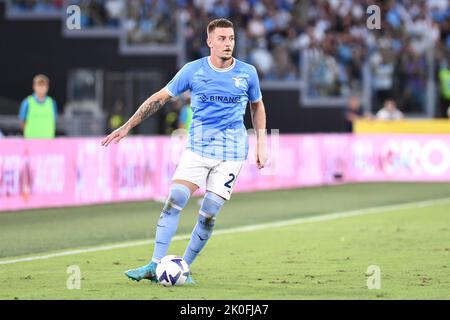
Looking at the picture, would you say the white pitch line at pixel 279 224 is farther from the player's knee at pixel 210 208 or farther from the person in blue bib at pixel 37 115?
the person in blue bib at pixel 37 115

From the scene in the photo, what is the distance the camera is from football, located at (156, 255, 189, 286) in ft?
33.4

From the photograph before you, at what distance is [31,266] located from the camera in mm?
12039

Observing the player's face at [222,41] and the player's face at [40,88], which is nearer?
the player's face at [222,41]

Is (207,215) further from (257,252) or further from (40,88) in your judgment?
(40,88)

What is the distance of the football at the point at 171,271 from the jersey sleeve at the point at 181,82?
1424 millimetres

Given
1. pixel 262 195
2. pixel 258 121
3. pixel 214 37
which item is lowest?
pixel 262 195

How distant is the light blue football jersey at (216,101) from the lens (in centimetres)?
1054

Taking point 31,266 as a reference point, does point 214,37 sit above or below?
above

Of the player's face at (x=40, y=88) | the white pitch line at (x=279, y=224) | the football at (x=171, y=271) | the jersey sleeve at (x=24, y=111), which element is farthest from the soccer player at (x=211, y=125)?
the jersey sleeve at (x=24, y=111)

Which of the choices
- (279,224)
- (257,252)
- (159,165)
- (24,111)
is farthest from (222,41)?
(159,165)
